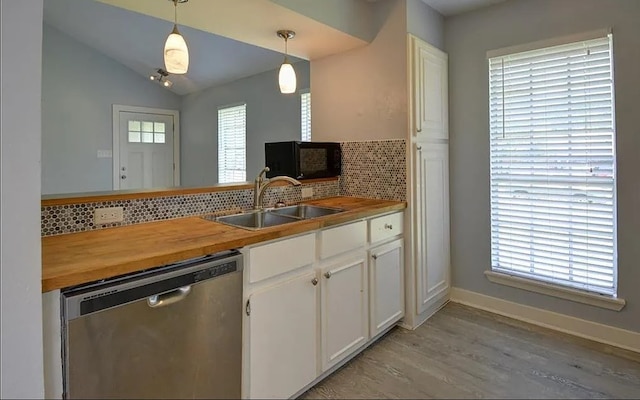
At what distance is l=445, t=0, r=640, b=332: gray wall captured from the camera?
85.6 inches

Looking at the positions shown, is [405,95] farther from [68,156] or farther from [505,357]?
[68,156]

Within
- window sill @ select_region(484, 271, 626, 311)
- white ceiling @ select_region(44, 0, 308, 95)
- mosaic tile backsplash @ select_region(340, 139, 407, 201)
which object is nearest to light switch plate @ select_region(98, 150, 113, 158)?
white ceiling @ select_region(44, 0, 308, 95)

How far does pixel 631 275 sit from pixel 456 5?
216cm

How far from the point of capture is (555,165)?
2.46 m

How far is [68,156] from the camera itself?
5.18 metres

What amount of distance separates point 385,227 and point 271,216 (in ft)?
2.42

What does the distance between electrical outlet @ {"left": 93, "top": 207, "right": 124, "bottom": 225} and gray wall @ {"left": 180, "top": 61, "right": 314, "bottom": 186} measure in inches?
119

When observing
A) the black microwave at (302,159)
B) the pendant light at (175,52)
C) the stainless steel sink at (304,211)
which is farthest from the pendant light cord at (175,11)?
the stainless steel sink at (304,211)

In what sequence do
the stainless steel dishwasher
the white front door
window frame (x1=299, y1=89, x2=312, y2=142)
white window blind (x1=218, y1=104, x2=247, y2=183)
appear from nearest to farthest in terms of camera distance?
the stainless steel dishwasher < window frame (x1=299, y1=89, x2=312, y2=142) < white window blind (x1=218, y1=104, x2=247, y2=183) < the white front door

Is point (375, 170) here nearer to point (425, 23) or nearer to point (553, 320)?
point (425, 23)

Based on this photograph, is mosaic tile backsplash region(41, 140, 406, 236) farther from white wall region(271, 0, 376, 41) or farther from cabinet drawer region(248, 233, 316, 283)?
white wall region(271, 0, 376, 41)

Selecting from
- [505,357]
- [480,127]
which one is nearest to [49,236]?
[505,357]

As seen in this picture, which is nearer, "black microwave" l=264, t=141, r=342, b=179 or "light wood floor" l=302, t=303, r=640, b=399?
"light wood floor" l=302, t=303, r=640, b=399

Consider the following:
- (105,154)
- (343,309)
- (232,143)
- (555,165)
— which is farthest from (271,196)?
(105,154)
